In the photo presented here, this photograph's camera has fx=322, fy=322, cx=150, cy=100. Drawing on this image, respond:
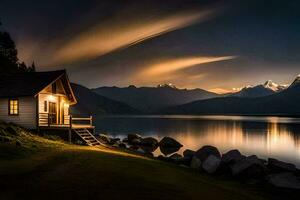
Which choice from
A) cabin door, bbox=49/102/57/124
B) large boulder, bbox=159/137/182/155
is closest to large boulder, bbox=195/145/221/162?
cabin door, bbox=49/102/57/124

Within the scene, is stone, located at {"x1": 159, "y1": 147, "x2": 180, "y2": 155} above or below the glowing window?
below

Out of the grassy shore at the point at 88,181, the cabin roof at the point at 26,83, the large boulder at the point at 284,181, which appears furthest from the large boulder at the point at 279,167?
the cabin roof at the point at 26,83

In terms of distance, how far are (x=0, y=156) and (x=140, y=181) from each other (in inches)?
433

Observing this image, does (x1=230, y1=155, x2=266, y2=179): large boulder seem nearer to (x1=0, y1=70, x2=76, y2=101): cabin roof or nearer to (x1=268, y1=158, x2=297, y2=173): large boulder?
(x1=268, y1=158, x2=297, y2=173): large boulder

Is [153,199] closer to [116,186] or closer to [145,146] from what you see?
[116,186]

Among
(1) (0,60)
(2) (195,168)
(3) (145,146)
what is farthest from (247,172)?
(1) (0,60)

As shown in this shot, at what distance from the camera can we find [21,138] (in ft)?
102

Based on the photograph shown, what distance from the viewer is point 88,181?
1722 centimetres

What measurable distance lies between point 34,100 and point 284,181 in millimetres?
29810

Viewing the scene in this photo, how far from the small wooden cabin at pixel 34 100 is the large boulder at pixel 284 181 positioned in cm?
2318

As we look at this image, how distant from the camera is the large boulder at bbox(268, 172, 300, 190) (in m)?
23.2

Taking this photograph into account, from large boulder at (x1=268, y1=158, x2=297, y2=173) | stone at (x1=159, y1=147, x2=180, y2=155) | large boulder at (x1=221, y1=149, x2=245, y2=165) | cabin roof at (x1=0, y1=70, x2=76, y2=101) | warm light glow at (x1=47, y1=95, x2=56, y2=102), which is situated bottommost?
stone at (x1=159, y1=147, x2=180, y2=155)

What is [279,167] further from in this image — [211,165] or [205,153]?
[205,153]

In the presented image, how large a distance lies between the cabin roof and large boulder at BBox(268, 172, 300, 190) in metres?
28.5
